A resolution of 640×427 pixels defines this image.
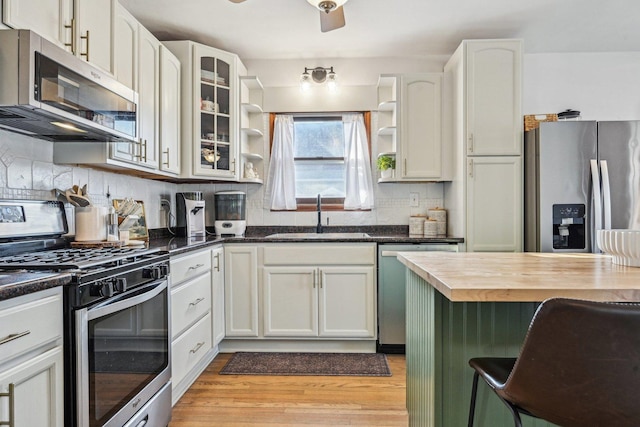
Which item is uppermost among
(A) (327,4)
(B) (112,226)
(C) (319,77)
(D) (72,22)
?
(C) (319,77)

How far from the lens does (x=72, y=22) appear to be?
176cm

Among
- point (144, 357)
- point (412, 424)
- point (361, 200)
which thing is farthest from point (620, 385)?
point (361, 200)

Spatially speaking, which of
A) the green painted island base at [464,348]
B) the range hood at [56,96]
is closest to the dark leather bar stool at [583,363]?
the green painted island base at [464,348]

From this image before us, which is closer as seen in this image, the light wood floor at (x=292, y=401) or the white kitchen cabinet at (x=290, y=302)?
the light wood floor at (x=292, y=401)

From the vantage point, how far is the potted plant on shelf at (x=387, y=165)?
3.30 m

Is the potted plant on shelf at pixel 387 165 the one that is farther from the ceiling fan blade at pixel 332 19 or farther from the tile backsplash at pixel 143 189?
the ceiling fan blade at pixel 332 19

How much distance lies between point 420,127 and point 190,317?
224 centimetres

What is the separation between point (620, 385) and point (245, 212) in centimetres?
300

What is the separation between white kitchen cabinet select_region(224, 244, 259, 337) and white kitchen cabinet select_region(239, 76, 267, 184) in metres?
0.68

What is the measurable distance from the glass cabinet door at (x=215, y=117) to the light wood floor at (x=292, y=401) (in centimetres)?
154

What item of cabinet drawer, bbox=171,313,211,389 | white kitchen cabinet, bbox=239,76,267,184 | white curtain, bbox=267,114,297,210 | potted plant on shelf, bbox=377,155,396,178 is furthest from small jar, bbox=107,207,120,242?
potted plant on shelf, bbox=377,155,396,178

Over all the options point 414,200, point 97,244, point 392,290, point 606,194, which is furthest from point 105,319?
point 606,194

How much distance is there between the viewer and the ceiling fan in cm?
202

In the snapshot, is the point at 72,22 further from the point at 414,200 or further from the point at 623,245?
the point at 414,200
